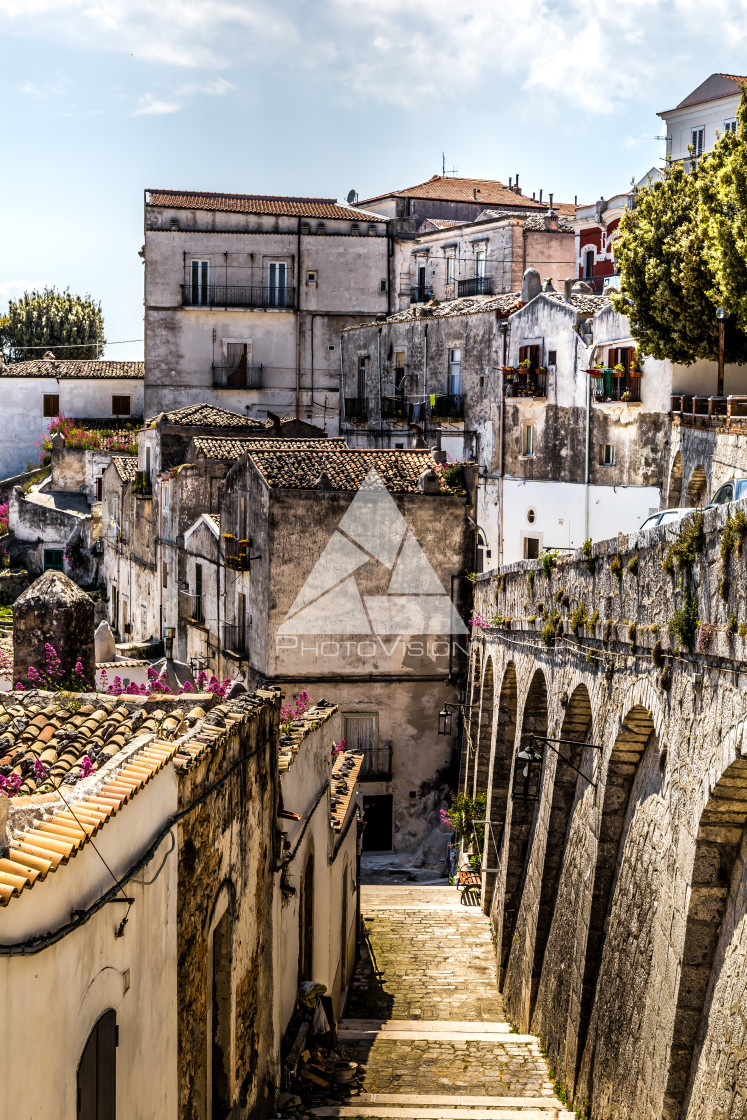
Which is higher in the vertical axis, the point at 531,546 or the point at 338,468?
the point at 338,468

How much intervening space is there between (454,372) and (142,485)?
32.4 ft

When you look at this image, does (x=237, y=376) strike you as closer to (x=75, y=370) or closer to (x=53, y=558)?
(x=53, y=558)

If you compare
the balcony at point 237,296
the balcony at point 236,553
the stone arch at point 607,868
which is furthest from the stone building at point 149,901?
the balcony at point 237,296

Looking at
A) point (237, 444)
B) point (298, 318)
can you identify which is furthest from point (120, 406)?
point (237, 444)

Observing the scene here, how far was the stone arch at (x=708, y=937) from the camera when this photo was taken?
32.1 feet

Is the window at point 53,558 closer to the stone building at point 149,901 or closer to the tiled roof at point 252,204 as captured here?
the tiled roof at point 252,204

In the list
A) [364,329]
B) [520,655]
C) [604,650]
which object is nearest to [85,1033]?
[604,650]

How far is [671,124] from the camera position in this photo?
41.4 m

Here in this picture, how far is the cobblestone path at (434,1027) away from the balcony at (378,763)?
3.57 m

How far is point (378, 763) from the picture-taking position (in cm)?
2739

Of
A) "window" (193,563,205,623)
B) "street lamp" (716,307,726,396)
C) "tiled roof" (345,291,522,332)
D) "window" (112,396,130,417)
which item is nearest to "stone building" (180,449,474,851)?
"window" (193,563,205,623)

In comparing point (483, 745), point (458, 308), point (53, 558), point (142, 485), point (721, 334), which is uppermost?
point (458, 308)

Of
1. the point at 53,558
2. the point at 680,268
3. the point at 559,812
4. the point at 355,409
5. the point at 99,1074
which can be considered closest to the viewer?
the point at 99,1074

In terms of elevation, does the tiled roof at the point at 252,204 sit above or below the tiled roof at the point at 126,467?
above
